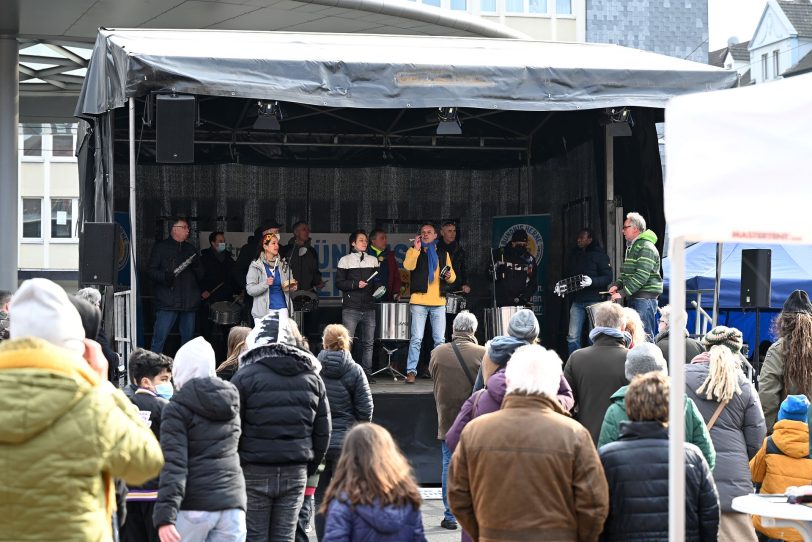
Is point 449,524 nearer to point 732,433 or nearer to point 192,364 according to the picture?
point 732,433

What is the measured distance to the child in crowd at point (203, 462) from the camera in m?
5.58

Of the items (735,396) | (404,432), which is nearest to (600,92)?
(404,432)

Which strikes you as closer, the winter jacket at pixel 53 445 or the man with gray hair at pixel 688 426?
the winter jacket at pixel 53 445

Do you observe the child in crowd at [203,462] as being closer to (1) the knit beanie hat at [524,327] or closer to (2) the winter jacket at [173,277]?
(1) the knit beanie hat at [524,327]

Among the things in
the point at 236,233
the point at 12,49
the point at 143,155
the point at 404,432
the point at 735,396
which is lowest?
the point at 404,432

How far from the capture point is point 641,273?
11.6m

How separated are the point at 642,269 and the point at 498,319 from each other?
7.64 feet

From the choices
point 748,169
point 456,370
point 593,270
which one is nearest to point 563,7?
point 593,270

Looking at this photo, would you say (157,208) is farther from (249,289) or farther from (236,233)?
(249,289)

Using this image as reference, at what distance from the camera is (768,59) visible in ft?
200

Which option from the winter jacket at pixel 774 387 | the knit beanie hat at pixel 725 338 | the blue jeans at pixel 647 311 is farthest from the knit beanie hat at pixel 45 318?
the blue jeans at pixel 647 311

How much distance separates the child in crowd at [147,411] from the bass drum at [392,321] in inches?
256

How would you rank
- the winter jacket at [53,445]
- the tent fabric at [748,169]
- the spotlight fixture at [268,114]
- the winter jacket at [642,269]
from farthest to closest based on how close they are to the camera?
the winter jacket at [642,269], the spotlight fixture at [268,114], the tent fabric at [748,169], the winter jacket at [53,445]

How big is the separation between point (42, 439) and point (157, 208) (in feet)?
37.9
